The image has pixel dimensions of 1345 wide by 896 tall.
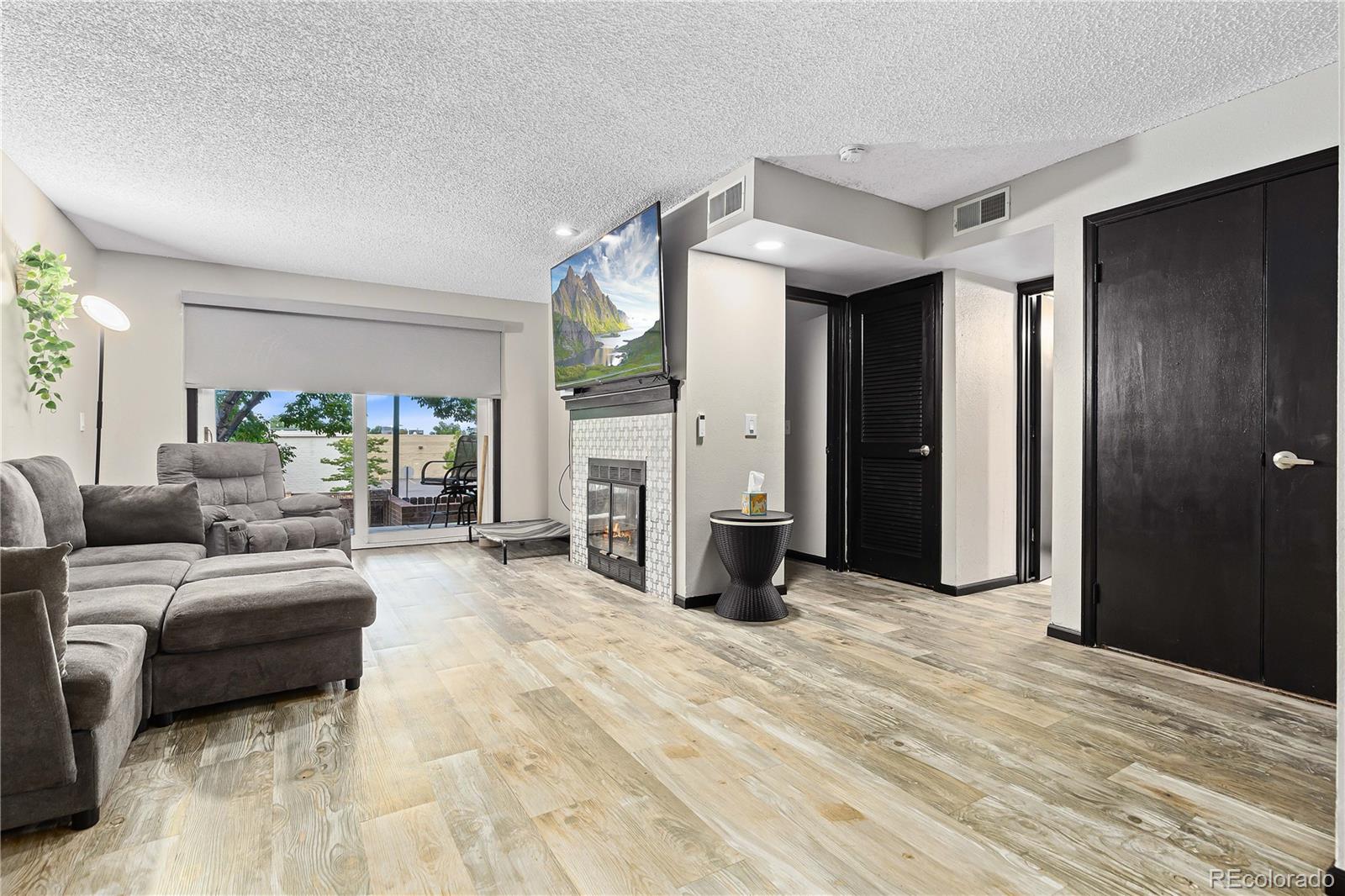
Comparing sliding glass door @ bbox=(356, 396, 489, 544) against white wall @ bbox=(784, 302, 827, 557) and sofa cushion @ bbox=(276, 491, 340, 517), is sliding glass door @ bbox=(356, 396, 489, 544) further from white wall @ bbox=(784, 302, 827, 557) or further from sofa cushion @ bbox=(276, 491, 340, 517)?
white wall @ bbox=(784, 302, 827, 557)

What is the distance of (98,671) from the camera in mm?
1658

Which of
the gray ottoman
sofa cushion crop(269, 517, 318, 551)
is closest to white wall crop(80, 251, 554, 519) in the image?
sofa cushion crop(269, 517, 318, 551)

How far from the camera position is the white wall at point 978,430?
4.27m

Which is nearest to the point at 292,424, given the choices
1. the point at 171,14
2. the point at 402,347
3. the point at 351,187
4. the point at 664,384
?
the point at 402,347

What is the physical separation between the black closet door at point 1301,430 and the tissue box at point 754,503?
7.31 feet

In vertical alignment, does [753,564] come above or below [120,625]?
below

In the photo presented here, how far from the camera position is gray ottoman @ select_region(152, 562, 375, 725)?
2.22 meters

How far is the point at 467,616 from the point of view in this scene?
368 cm

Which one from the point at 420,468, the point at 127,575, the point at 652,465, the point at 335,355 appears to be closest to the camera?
the point at 127,575

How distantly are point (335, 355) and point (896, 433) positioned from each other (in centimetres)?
481

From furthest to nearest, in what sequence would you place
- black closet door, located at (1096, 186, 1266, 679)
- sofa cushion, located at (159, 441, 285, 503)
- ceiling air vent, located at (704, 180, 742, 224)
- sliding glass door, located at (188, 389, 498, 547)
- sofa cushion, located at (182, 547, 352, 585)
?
sliding glass door, located at (188, 389, 498, 547), sofa cushion, located at (159, 441, 285, 503), ceiling air vent, located at (704, 180, 742, 224), sofa cushion, located at (182, 547, 352, 585), black closet door, located at (1096, 186, 1266, 679)

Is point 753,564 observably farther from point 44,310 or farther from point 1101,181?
point 44,310

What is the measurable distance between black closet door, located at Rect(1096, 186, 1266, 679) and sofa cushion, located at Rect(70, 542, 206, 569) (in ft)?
14.8

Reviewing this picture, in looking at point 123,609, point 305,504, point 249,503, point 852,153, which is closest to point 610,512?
point 305,504
